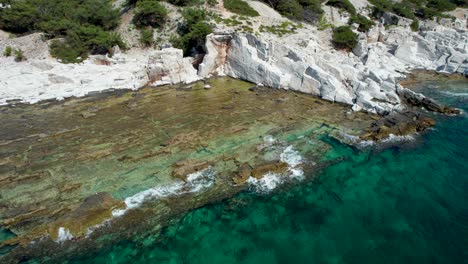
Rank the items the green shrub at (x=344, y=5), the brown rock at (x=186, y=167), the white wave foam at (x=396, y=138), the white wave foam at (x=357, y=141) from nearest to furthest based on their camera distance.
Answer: the brown rock at (x=186, y=167)
the white wave foam at (x=357, y=141)
the white wave foam at (x=396, y=138)
the green shrub at (x=344, y=5)

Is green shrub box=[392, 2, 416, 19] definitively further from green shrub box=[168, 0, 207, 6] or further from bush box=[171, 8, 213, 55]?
bush box=[171, 8, 213, 55]

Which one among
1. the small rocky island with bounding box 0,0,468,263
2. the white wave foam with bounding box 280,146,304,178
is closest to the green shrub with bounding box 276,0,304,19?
the small rocky island with bounding box 0,0,468,263

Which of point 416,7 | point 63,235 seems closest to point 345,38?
point 416,7

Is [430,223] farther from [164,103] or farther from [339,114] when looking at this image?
[164,103]

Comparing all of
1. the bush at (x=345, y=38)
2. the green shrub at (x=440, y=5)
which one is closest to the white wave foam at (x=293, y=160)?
the bush at (x=345, y=38)

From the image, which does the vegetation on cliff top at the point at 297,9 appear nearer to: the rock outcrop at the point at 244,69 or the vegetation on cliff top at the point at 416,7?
the rock outcrop at the point at 244,69

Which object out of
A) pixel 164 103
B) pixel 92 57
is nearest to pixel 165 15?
pixel 92 57
